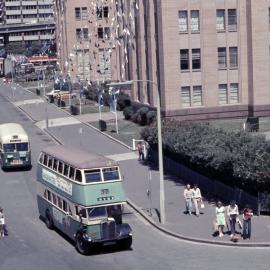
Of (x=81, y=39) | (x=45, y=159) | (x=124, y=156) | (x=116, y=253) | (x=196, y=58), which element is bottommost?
(x=124, y=156)

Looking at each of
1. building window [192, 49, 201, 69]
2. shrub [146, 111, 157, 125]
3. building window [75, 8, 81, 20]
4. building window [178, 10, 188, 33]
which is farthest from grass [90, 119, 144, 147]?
building window [75, 8, 81, 20]

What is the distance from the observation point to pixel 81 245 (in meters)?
30.8

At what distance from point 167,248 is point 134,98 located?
49659mm

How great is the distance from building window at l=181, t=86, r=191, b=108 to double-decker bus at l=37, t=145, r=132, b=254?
3603cm

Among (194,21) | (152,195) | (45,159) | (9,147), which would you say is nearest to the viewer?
(45,159)

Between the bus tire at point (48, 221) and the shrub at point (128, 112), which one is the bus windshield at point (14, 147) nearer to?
the bus tire at point (48, 221)

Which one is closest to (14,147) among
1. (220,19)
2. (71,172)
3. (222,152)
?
(222,152)

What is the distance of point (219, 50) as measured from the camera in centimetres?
6906

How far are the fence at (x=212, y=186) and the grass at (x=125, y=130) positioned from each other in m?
14.6

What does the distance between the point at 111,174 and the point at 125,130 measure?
1573 inches

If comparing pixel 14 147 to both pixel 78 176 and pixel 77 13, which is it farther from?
pixel 77 13

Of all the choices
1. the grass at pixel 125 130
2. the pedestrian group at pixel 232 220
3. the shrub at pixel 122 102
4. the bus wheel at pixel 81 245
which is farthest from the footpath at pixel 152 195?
the shrub at pixel 122 102

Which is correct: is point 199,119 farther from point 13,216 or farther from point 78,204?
point 78,204

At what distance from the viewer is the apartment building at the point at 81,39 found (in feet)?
360
